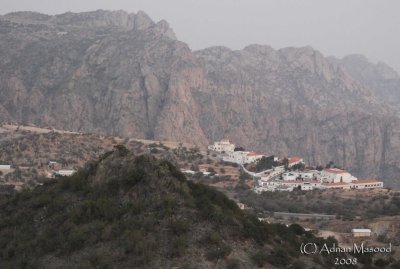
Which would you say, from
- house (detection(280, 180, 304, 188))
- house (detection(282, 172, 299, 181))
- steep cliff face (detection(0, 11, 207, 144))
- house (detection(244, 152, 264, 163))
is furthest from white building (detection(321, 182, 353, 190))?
steep cliff face (detection(0, 11, 207, 144))

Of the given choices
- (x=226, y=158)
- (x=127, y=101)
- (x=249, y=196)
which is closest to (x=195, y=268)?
(x=249, y=196)

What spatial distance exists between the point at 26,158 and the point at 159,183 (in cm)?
6032

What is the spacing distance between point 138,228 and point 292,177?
64.0m

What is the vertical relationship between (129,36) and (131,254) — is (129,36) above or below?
above

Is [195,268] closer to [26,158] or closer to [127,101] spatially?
[26,158]

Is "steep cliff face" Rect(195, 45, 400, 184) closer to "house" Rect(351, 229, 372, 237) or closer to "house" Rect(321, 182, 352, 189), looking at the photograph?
"house" Rect(321, 182, 352, 189)

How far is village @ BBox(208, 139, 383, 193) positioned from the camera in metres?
77.8

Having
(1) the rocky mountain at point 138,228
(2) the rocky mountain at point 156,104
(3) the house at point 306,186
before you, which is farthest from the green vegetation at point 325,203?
(2) the rocky mountain at point 156,104

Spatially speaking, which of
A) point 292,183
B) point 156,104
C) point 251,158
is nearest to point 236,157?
point 251,158

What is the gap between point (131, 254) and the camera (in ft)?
65.7

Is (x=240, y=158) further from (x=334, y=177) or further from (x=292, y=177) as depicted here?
(x=334, y=177)

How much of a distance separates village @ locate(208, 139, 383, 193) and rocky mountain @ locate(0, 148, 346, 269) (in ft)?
161

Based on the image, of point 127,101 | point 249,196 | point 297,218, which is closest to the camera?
point 297,218

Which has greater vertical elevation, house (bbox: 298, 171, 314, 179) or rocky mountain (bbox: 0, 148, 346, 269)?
rocky mountain (bbox: 0, 148, 346, 269)
